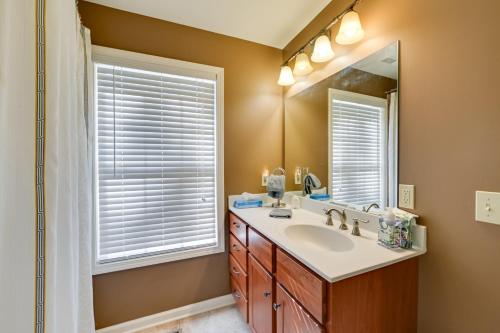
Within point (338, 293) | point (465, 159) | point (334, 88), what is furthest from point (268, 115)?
point (338, 293)

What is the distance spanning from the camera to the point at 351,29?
4.01 ft

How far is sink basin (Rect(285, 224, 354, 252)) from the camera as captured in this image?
1197 millimetres

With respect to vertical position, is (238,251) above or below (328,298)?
below

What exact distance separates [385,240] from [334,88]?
105cm

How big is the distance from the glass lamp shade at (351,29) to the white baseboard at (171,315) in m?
2.18

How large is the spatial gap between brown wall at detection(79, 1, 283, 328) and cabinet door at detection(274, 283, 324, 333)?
0.89 meters

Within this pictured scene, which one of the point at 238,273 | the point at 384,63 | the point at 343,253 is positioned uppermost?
the point at 384,63

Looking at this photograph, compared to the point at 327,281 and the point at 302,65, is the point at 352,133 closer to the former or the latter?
the point at 302,65

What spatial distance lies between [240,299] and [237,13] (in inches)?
86.7

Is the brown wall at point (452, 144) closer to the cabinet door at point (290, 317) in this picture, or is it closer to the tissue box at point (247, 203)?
the cabinet door at point (290, 317)

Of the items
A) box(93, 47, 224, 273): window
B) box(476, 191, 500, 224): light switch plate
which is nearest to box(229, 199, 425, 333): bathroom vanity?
box(476, 191, 500, 224): light switch plate

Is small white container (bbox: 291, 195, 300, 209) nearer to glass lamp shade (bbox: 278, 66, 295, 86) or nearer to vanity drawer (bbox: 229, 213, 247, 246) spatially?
vanity drawer (bbox: 229, 213, 247, 246)

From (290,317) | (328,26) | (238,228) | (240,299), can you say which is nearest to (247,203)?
(238,228)

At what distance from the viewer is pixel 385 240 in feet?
3.34
